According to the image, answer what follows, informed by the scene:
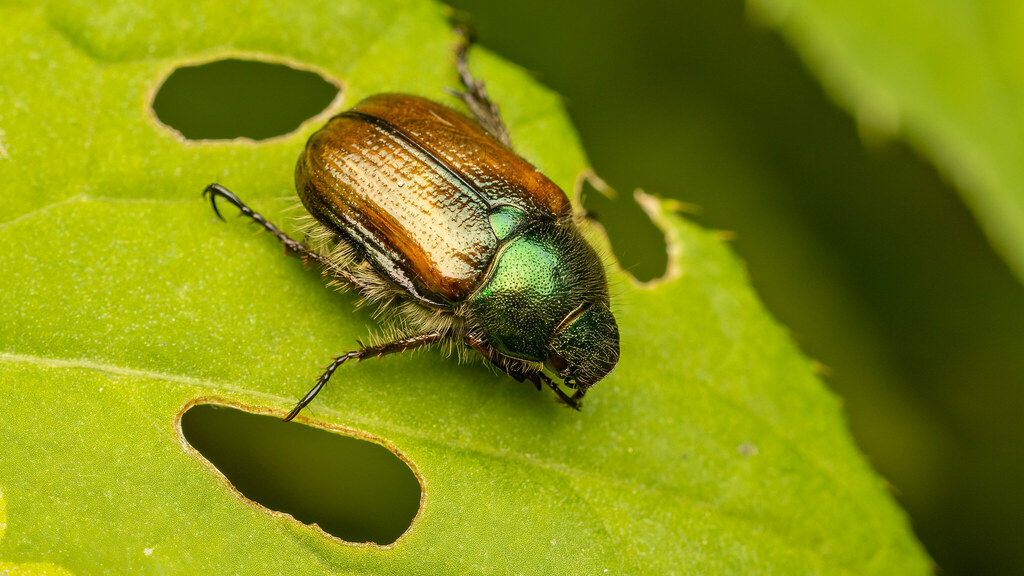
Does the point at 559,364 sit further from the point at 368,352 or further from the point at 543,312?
the point at 368,352

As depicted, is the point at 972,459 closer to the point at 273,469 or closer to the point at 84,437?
the point at 273,469

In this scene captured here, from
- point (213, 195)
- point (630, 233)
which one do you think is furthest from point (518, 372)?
point (213, 195)

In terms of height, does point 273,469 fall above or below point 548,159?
below

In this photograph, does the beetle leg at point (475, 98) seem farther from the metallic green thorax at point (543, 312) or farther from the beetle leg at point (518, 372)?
the beetle leg at point (518, 372)

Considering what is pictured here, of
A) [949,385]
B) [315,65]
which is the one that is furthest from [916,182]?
[315,65]

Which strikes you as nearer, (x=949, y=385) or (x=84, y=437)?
(x=84, y=437)

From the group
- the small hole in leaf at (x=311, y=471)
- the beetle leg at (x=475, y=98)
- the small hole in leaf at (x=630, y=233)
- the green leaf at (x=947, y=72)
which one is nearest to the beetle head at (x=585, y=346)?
the small hole in leaf at (x=630, y=233)
